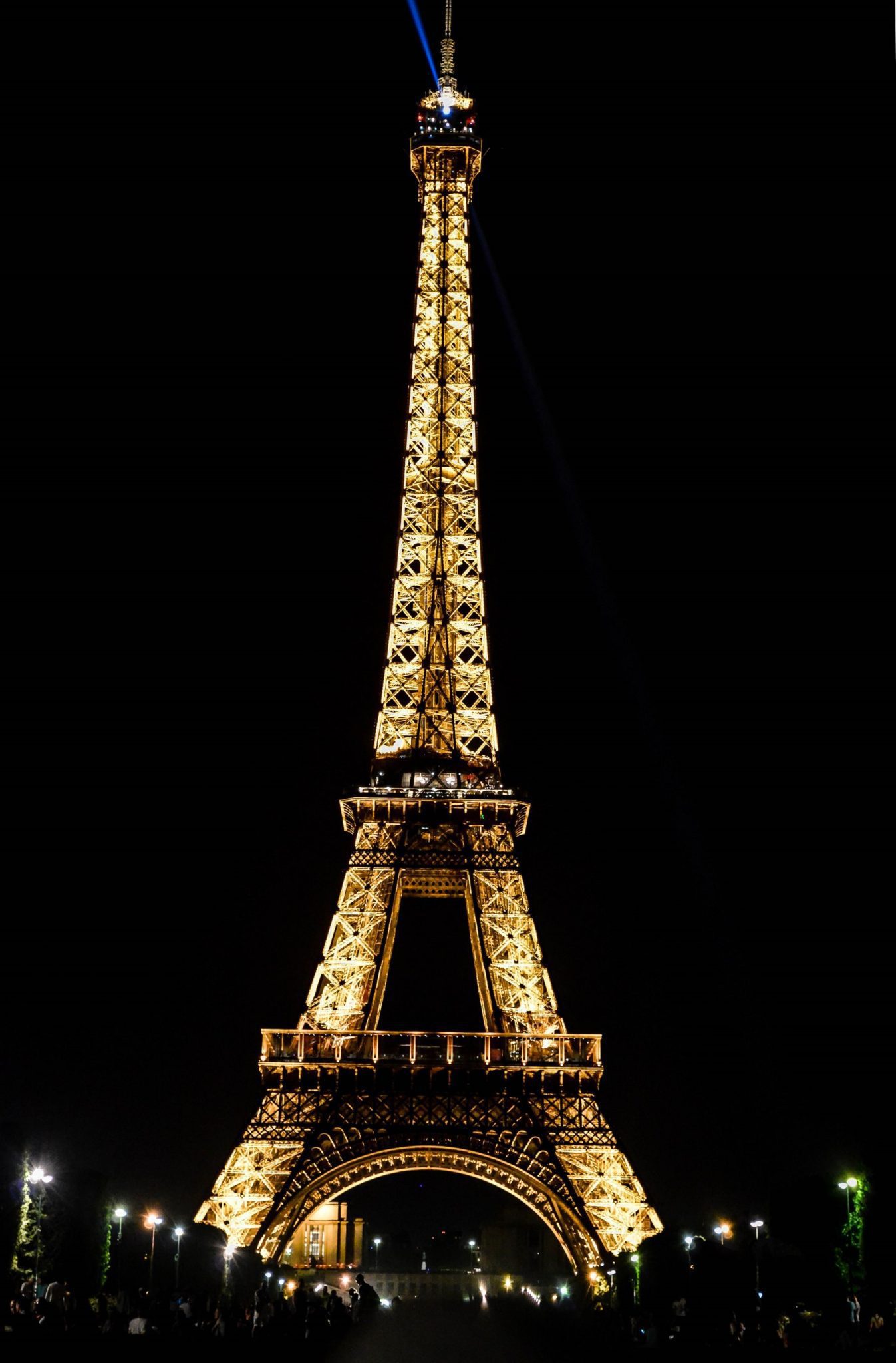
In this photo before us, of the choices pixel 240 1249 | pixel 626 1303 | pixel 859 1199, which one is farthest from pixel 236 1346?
pixel 859 1199

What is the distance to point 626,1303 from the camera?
4209cm

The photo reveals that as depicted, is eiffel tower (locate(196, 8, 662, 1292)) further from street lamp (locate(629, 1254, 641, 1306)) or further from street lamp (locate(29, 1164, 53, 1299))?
street lamp (locate(29, 1164, 53, 1299))

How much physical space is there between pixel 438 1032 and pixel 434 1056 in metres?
0.86

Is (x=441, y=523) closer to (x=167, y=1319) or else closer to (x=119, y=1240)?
(x=119, y=1240)

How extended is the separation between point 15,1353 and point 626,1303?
25648mm

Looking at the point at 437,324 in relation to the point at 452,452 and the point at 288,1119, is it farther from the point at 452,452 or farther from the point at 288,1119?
the point at 288,1119

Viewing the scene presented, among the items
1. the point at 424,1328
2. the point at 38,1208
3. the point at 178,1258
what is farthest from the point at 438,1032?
the point at 178,1258

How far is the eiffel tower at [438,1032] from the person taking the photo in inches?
1902

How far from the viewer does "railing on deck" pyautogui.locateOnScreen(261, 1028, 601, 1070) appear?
164 feet

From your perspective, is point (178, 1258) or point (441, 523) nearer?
point (441, 523)

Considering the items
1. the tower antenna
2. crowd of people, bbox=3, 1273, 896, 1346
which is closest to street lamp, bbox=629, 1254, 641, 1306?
crowd of people, bbox=3, 1273, 896, 1346

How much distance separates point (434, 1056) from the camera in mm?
51156

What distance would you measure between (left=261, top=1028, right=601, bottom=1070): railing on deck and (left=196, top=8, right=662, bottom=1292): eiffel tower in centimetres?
7

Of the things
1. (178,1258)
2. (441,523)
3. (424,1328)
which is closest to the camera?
(424,1328)
